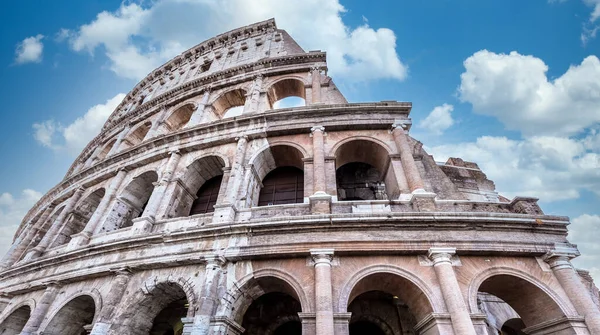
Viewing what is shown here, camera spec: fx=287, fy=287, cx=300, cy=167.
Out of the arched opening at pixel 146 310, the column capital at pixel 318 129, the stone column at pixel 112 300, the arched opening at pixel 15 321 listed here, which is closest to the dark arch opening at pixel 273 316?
the arched opening at pixel 146 310

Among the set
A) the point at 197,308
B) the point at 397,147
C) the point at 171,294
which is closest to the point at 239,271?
the point at 197,308

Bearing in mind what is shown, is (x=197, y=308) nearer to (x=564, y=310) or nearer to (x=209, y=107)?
(x=564, y=310)

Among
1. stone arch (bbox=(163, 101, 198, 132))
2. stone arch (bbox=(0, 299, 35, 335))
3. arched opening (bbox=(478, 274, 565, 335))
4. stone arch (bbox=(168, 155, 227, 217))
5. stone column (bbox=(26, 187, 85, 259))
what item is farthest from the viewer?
stone arch (bbox=(163, 101, 198, 132))

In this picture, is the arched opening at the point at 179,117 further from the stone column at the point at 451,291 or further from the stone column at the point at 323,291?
the stone column at the point at 451,291

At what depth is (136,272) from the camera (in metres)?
7.36

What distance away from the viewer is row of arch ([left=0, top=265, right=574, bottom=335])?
6047mm

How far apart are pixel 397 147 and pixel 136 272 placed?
26.5 ft

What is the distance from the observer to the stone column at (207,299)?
19.0 ft

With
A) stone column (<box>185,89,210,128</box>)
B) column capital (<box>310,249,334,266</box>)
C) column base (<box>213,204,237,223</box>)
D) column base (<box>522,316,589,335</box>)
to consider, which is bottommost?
column base (<box>522,316,589,335</box>)

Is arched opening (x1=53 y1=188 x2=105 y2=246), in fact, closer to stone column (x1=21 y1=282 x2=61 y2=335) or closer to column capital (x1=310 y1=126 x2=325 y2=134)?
stone column (x1=21 y1=282 x2=61 y2=335)

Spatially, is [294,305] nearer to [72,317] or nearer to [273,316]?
[273,316]

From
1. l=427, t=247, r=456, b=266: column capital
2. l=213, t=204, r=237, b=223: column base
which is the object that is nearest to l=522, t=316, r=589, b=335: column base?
l=427, t=247, r=456, b=266: column capital

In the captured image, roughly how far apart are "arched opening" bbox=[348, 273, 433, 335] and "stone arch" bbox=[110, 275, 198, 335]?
4114 mm

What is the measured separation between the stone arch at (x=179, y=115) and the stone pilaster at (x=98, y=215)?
3.68 m
